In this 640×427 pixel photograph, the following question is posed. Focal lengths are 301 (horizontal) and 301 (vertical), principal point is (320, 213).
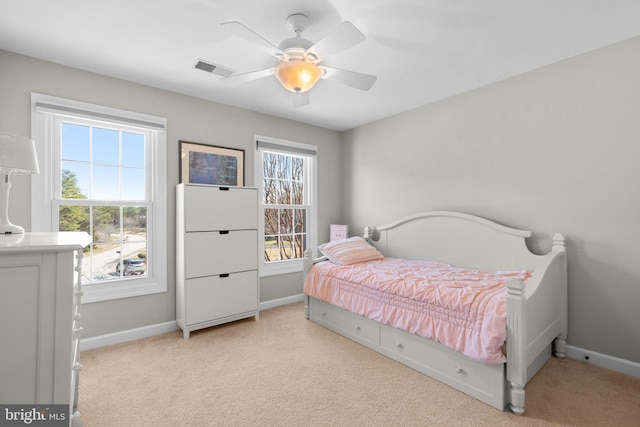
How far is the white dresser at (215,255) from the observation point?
2.81 metres

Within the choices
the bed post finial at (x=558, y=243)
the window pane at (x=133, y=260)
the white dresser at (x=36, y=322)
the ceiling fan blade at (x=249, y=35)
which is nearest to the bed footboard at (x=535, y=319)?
the bed post finial at (x=558, y=243)

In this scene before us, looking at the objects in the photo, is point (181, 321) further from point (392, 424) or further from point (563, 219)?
point (563, 219)

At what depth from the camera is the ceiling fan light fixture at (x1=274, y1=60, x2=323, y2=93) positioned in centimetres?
190

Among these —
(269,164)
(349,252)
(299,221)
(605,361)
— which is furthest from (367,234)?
(605,361)

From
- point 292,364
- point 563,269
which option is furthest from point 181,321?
point 563,269

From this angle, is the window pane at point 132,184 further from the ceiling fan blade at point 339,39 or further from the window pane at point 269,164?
the ceiling fan blade at point 339,39

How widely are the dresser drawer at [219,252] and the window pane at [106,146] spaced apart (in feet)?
3.25

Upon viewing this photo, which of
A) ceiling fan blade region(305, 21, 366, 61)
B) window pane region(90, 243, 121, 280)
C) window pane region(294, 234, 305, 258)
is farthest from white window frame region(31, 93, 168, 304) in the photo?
ceiling fan blade region(305, 21, 366, 61)

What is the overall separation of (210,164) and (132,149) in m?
0.72

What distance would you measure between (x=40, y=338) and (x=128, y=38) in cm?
197

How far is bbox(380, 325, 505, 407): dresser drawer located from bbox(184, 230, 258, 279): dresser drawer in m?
1.55

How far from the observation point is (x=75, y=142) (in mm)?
2596

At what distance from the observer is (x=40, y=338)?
3.70 ft

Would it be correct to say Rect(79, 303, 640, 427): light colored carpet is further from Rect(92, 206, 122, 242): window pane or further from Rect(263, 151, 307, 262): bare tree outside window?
Rect(263, 151, 307, 262): bare tree outside window
